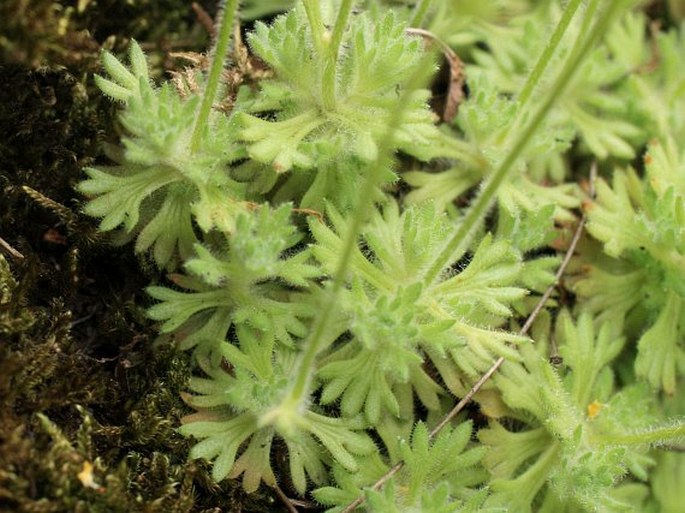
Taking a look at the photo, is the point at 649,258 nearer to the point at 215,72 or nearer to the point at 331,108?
the point at 331,108

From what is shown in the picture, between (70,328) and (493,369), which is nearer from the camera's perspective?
(70,328)

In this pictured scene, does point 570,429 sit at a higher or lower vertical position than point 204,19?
lower

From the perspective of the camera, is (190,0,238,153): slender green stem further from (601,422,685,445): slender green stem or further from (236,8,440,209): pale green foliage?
(601,422,685,445): slender green stem

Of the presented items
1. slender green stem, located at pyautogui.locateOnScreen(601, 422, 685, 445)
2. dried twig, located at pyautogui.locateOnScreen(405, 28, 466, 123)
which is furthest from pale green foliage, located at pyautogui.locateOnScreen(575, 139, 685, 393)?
dried twig, located at pyautogui.locateOnScreen(405, 28, 466, 123)

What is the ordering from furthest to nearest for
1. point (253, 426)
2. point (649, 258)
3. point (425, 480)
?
point (649, 258), point (425, 480), point (253, 426)

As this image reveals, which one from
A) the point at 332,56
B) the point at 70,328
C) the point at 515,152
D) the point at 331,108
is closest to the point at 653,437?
the point at 515,152

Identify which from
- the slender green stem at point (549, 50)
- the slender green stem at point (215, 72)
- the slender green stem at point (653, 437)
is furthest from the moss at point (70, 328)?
the slender green stem at point (549, 50)

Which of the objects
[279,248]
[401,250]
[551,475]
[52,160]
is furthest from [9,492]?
[551,475]

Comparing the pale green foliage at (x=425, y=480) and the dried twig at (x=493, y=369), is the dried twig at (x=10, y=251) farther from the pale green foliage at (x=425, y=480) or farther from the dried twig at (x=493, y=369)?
the dried twig at (x=493, y=369)

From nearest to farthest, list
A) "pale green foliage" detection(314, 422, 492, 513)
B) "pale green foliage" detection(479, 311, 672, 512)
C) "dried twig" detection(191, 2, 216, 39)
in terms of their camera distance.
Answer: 1. "pale green foliage" detection(314, 422, 492, 513)
2. "pale green foliage" detection(479, 311, 672, 512)
3. "dried twig" detection(191, 2, 216, 39)
